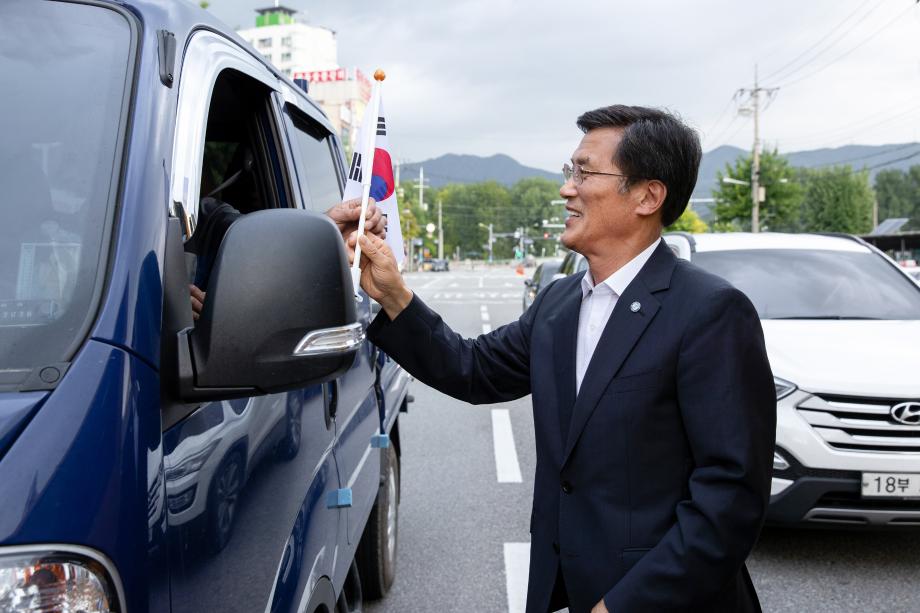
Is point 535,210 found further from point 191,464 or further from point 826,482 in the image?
point 191,464

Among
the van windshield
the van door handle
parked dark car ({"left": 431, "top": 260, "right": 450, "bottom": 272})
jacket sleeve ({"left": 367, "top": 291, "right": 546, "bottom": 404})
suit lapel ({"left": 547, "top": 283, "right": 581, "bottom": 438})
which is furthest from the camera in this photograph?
parked dark car ({"left": 431, "top": 260, "right": 450, "bottom": 272})

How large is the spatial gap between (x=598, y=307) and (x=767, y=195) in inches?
2541

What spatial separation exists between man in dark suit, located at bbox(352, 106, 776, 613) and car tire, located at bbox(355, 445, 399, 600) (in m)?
1.67

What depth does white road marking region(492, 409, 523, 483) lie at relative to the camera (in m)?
6.23

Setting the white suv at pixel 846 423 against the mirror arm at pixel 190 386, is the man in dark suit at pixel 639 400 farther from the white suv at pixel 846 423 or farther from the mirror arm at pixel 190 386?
the white suv at pixel 846 423

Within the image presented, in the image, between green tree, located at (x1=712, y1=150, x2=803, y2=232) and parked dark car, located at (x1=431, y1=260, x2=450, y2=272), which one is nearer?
green tree, located at (x1=712, y1=150, x2=803, y2=232)

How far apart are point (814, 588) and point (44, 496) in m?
3.86

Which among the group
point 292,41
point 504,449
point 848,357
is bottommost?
point 504,449

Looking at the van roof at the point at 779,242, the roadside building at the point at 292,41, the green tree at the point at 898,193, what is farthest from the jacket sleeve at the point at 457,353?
the green tree at the point at 898,193

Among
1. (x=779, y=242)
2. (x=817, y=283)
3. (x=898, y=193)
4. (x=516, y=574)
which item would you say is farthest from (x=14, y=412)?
(x=898, y=193)

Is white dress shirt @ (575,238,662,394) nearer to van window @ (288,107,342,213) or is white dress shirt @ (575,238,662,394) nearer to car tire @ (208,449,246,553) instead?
Result: car tire @ (208,449,246,553)

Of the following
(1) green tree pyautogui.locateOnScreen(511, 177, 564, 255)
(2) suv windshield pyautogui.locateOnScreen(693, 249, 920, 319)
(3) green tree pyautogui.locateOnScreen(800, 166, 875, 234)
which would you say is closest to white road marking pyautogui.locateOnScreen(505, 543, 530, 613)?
(2) suv windshield pyautogui.locateOnScreen(693, 249, 920, 319)

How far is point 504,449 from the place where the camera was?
7.11 meters

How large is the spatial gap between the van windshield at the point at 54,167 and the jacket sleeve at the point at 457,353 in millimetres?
873
